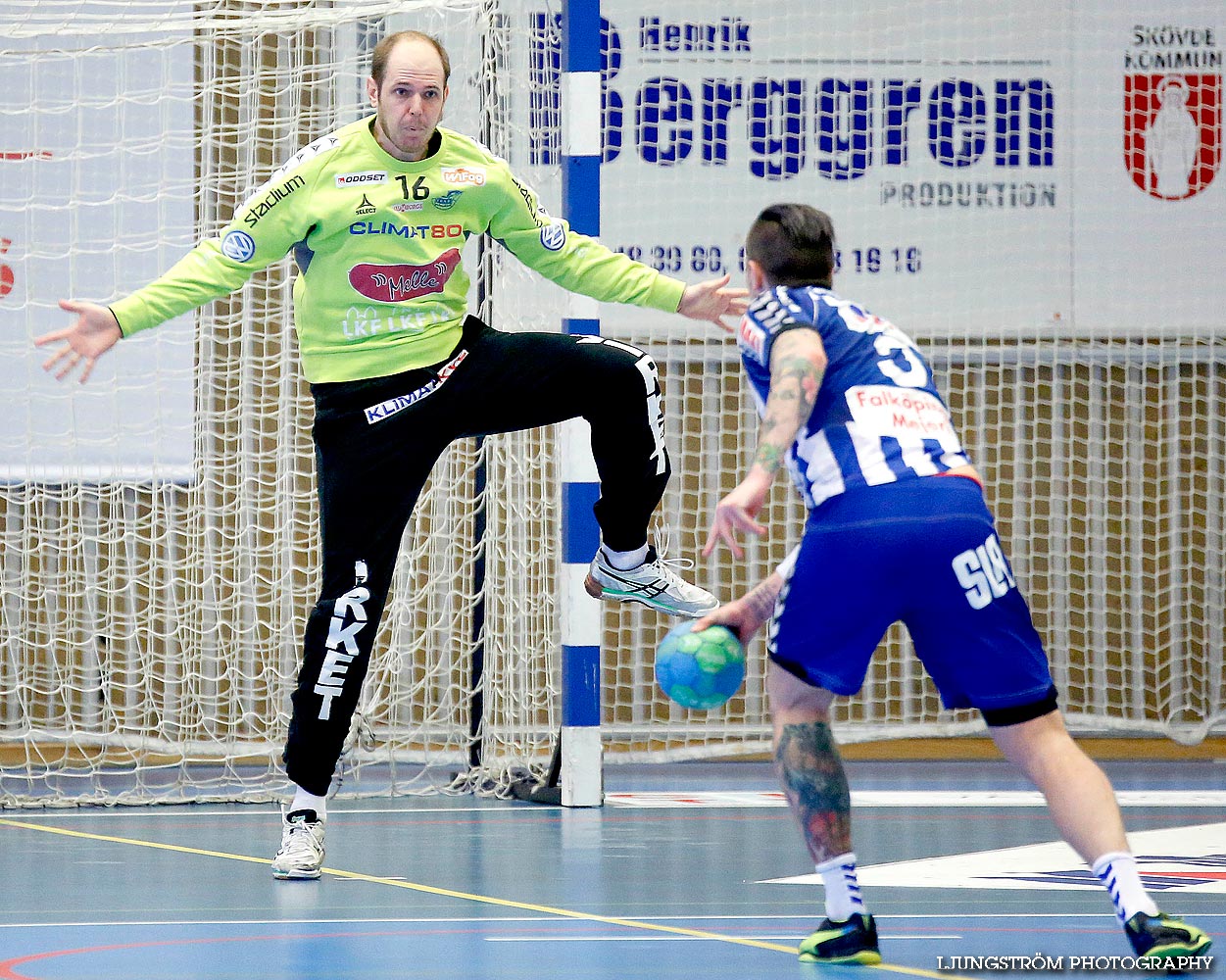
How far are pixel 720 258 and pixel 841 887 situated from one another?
530cm

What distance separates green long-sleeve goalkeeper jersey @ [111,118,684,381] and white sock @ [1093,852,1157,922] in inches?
85.6

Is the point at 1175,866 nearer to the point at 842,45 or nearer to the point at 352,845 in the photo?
the point at 352,845

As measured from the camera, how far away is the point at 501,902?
4215mm

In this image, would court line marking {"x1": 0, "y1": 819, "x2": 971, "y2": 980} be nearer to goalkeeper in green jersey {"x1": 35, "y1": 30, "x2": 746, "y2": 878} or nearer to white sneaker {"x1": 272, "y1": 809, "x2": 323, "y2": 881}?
white sneaker {"x1": 272, "y1": 809, "x2": 323, "y2": 881}

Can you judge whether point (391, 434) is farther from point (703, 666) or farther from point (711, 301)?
point (703, 666)

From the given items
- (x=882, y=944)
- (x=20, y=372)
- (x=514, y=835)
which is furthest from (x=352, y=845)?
(x=20, y=372)

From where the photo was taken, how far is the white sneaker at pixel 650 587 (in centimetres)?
489

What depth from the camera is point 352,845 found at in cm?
537

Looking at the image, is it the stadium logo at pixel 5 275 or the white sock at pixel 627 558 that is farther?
the stadium logo at pixel 5 275

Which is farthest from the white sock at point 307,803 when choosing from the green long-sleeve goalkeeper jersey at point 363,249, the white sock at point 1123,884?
the white sock at point 1123,884

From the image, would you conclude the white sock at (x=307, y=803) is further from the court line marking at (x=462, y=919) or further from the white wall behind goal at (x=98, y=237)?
the white wall behind goal at (x=98, y=237)

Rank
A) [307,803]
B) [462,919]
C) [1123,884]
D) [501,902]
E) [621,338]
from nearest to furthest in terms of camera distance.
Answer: [1123,884], [462,919], [501,902], [307,803], [621,338]

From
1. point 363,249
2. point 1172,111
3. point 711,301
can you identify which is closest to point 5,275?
point 363,249

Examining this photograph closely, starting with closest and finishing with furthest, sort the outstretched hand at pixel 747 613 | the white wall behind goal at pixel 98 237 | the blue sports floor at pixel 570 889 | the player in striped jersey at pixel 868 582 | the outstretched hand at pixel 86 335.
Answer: the player in striped jersey at pixel 868 582 → the blue sports floor at pixel 570 889 → the outstretched hand at pixel 747 613 → the outstretched hand at pixel 86 335 → the white wall behind goal at pixel 98 237
